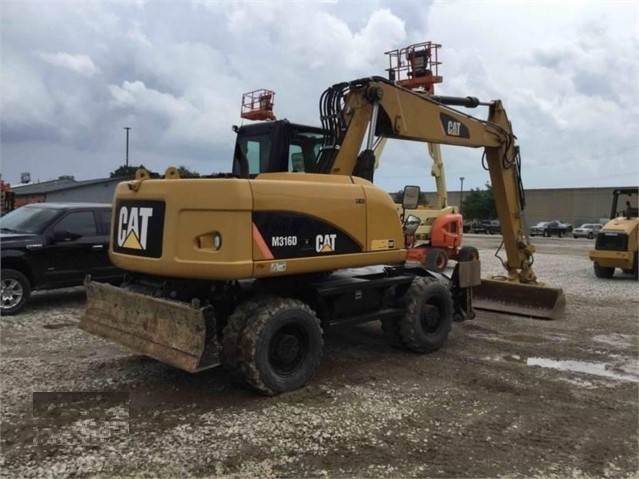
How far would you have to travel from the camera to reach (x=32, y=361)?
20.0 ft

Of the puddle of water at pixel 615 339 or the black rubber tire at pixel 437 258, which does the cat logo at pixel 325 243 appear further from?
the black rubber tire at pixel 437 258

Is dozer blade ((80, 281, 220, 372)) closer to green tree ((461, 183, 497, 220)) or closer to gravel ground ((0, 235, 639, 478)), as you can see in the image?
gravel ground ((0, 235, 639, 478))

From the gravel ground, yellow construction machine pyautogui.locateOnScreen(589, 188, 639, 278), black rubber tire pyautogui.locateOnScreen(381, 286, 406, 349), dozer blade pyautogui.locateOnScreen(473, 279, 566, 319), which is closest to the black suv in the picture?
the gravel ground

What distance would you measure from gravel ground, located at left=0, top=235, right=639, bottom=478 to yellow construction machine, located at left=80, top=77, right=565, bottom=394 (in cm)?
43

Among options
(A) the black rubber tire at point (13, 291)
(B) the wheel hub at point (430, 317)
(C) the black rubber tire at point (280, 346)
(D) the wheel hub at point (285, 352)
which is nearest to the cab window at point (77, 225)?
(A) the black rubber tire at point (13, 291)

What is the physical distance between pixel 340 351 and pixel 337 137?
2.55 m

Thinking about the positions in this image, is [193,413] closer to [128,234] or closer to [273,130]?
[128,234]

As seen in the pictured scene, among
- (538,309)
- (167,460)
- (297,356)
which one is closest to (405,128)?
(297,356)

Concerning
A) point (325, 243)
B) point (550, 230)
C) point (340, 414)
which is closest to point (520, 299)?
point (325, 243)

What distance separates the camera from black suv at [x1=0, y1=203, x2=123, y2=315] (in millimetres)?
8422

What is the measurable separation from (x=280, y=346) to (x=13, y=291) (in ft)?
17.5

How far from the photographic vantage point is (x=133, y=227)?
17.9 feet

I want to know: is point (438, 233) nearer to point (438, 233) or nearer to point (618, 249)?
point (438, 233)

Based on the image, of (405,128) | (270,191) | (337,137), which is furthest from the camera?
(405,128)
